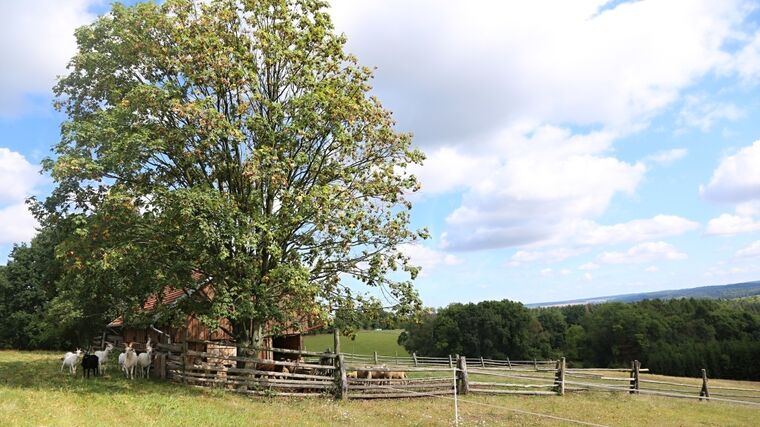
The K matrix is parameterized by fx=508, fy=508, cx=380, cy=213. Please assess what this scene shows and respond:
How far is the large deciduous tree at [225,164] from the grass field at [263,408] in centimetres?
277

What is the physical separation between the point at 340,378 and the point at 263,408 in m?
4.62

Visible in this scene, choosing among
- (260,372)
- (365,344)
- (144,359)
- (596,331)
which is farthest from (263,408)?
(596,331)

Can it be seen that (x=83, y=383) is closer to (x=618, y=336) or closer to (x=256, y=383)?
(x=256, y=383)

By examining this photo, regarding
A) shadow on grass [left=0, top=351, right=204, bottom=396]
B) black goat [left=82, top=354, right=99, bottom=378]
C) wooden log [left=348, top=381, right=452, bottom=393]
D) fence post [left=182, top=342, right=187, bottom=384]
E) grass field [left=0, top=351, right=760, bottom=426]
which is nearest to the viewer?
grass field [left=0, top=351, right=760, bottom=426]

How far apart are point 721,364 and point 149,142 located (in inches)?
2983

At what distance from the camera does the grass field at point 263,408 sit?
1147 centimetres

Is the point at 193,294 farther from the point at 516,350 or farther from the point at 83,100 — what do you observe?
the point at 516,350

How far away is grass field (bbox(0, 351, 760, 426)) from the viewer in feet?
37.6

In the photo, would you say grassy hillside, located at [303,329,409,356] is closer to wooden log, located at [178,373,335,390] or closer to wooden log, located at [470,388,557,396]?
wooden log, located at [470,388,557,396]

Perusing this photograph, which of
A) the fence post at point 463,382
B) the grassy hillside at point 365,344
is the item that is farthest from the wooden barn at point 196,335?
the grassy hillside at point 365,344

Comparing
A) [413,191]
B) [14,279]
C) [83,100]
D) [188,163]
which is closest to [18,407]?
[188,163]

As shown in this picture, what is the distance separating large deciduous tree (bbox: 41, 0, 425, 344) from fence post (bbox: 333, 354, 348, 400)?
235 cm

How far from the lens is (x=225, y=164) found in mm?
17109

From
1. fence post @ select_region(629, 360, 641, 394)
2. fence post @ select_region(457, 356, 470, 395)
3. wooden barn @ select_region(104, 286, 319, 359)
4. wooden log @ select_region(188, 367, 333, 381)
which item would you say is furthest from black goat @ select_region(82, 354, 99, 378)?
fence post @ select_region(629, 360, 641, 394)
